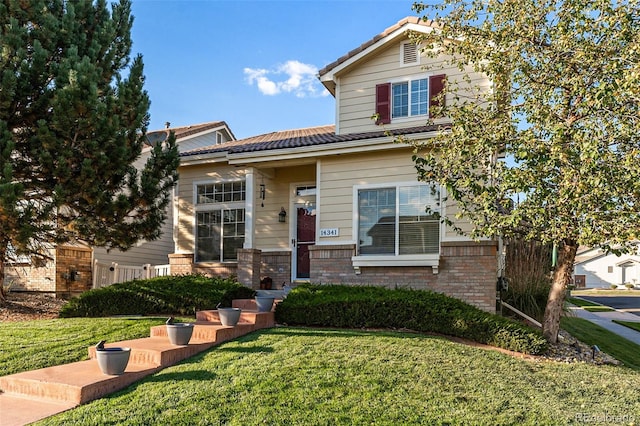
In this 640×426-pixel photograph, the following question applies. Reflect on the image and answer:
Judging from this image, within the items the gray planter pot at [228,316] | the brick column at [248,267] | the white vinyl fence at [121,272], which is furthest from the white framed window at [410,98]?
the white vinyl fence at [121,272]

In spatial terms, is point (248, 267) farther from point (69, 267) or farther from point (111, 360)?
point (111, 360)

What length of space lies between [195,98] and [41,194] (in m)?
5.71

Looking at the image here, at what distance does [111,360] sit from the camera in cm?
494

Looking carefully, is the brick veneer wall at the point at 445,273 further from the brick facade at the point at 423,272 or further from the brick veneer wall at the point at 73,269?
the brick veneer wall at the point at 73,269

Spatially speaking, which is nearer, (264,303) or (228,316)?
(228,316)

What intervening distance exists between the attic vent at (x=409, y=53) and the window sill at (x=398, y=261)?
16.0 ft

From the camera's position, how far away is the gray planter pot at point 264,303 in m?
8.30

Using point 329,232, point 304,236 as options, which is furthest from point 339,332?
point 304,236

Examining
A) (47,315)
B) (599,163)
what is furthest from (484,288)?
(47,315)

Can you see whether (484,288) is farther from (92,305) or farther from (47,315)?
(47,315)

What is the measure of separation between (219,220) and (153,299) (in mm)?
3587

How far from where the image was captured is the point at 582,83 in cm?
682

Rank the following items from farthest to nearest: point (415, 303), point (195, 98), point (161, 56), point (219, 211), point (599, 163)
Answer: point (195, 98) → point (219, 211) → point (161, 56) → point (415, 303) → point (599, 163)

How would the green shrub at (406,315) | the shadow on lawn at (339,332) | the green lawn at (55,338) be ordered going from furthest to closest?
the green shrub at (406,315), the shadow on lawn at (339,332), the green lawn at (55,338)
